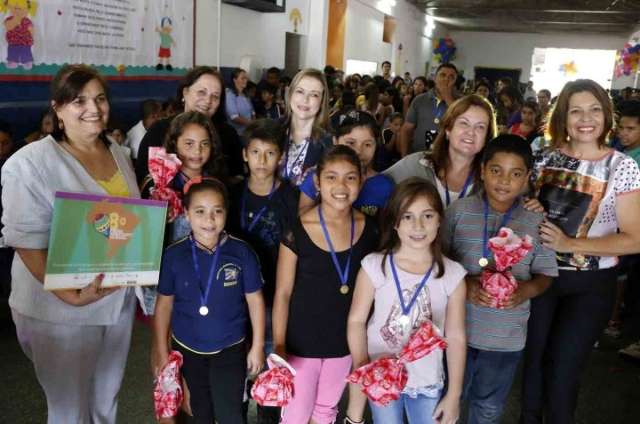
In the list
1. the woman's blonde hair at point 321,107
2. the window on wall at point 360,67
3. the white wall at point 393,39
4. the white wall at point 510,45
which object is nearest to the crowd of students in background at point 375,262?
the woman's blonde hair at point 321,107

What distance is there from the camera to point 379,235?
88.6 inches

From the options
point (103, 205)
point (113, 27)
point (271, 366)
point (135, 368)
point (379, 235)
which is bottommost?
point (135, 368)

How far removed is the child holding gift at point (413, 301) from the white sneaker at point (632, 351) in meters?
2.48

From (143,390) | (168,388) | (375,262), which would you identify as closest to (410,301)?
(375,262)

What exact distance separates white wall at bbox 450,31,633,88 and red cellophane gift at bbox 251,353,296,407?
86.9ft

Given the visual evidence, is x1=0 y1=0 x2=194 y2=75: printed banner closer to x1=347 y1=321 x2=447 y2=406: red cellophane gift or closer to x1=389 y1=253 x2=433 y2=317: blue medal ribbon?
x1=389 y1=253 x2=433 y2=317: blue medal ribbon

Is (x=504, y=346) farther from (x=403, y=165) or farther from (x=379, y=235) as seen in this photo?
(x=403, y=165)

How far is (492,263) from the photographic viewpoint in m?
2.16

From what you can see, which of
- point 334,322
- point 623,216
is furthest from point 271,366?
point 623,216

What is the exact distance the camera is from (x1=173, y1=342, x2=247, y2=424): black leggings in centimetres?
221

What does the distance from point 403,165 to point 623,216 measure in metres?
1.01

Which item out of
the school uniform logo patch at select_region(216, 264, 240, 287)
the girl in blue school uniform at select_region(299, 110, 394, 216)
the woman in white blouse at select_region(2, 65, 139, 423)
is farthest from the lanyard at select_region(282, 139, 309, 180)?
the woman in white blouse at select_region(2, 65, 139, 423)

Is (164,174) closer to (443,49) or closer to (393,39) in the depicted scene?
(393,39)

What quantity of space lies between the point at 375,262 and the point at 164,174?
980 mm
